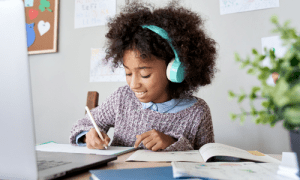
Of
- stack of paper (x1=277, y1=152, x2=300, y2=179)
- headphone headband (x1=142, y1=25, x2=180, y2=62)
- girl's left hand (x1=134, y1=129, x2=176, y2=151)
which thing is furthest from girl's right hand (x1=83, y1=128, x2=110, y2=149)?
stack of paper (x1=277, y1=152, x2=300, y2=179)

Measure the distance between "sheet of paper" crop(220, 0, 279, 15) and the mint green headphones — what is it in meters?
0.63

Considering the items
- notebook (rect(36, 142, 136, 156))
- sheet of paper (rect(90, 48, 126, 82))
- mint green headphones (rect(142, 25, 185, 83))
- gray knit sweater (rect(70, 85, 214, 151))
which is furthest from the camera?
sheet of paper (rect(90, 48, 126, 82))

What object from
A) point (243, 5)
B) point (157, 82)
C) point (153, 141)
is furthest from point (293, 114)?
point (243, 5)

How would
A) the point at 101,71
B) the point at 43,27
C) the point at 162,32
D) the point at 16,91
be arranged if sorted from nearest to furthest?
the point at 16,91 → the point at 162,32 → the point at 101,71 → the point at 43,27

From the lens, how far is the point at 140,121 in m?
0.98

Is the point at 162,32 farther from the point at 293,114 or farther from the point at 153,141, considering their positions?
the point at 293,114

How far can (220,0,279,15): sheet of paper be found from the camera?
48.3 inches

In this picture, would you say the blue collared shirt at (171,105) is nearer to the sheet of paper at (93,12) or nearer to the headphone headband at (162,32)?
the headphone headband at (162,32)

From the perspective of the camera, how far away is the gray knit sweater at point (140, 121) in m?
0.93

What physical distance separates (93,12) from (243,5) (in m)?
0.91

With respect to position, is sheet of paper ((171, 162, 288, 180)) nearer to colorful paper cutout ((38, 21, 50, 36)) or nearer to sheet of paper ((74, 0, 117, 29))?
sheet of paper ((74, 0, 117, 29))

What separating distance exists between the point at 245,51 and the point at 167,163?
3.00 ft

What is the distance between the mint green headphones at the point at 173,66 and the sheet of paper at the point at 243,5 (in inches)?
24.8

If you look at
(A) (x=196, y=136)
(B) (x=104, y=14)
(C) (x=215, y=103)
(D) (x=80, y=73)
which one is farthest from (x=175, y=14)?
(D) (x=80, y=73)
